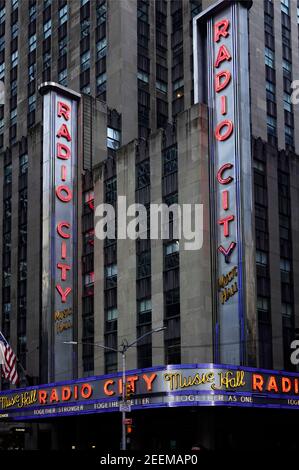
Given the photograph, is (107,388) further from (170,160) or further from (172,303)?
(170,160)

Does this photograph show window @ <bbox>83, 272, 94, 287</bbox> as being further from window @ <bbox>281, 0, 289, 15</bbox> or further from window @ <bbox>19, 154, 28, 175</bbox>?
window @ <bbox>281, 0, 289, 15</bbox>

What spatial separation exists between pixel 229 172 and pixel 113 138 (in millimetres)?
20779

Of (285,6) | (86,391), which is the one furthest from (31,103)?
(86,391)

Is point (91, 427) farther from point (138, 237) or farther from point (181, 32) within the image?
point (181, 32)

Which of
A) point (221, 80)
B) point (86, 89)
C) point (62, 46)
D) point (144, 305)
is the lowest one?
point (144, 305)

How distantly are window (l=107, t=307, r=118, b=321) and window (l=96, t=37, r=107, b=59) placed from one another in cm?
3203

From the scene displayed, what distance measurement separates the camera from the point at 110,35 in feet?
251

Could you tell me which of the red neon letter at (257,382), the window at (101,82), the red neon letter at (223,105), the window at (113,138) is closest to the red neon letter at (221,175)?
the red neon letter at (223,105)

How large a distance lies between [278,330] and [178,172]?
46.7 ft

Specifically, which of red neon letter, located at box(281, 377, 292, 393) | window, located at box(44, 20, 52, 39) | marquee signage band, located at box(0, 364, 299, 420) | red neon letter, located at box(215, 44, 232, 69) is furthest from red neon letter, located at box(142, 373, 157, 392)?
window, located at box(44, 20, 52, 39)

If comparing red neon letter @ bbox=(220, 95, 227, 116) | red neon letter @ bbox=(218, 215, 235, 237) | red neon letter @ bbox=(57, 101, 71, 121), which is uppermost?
red neon letter @ bbox=(57, 101, 71, 121)

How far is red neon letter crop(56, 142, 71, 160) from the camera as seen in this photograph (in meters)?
64.2

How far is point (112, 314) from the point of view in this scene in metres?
58.1

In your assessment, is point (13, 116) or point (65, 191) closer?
point (65, 191)
